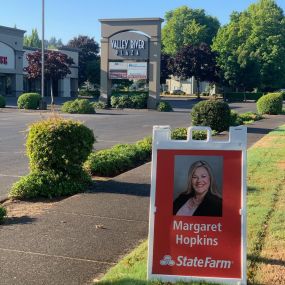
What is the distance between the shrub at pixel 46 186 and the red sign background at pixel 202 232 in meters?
3.92

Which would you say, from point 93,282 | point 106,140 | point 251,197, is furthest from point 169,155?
point 106,140

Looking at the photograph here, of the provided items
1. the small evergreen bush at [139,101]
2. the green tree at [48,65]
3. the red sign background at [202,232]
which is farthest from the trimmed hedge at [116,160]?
the green tree at [48,65]

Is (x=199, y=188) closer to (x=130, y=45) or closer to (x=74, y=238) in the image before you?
(x=74, y=238)

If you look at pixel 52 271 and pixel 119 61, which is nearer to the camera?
pixel 52 271

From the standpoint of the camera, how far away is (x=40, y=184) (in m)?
8.02

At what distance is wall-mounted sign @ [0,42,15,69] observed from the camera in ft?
186

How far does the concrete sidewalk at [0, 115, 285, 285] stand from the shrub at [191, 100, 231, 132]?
11.8 m

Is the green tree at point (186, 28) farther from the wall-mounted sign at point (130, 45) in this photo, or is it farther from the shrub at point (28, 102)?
the shrub at point (28, 102)

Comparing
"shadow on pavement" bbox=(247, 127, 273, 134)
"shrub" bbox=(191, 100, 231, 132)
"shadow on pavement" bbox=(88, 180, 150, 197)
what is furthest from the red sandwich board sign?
"shadow on pavement" bbox=(247, 127, 273, 134)

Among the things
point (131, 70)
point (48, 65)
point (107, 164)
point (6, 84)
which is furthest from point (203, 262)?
point (6, 84)

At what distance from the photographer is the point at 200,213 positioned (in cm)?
441

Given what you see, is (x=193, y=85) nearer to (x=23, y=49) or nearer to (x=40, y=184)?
(x=23, y=49)

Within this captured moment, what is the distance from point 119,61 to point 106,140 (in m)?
24.4

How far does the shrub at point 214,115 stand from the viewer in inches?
780
